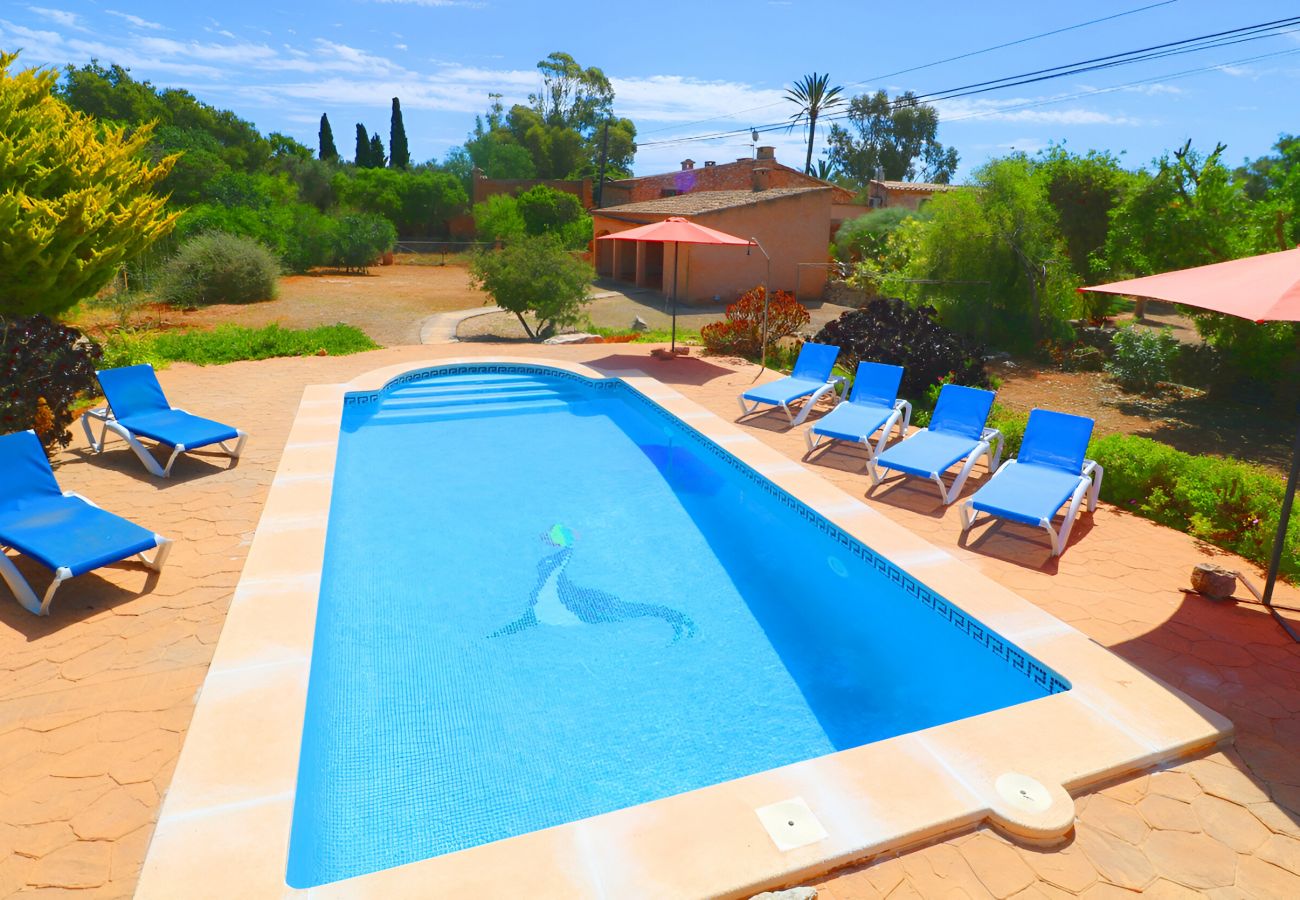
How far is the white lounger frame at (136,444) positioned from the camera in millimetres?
7391

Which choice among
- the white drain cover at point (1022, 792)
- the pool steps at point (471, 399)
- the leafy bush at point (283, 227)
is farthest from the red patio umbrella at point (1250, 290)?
the leafy bush at point (283, 227)

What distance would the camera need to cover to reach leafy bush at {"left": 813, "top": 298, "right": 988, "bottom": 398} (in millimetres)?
10898

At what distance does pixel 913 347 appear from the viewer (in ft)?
36.4

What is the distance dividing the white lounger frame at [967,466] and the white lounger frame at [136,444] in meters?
6.90

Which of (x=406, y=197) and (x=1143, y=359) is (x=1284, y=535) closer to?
(x=1143, y=359)

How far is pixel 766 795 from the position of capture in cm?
345

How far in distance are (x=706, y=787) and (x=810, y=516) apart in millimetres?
3704

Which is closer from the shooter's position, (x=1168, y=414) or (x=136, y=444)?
(x=136, y=444)

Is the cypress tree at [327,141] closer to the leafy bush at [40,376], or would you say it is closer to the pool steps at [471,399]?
the pool steps at [471,399]

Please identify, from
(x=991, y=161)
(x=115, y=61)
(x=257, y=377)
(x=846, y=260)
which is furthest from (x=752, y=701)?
(x=115, y=61)

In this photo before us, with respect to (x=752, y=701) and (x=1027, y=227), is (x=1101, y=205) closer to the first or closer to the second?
(x=1027, y=227)

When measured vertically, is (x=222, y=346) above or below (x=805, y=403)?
above

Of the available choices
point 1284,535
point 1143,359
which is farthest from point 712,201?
point 1284,535

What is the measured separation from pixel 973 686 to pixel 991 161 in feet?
52.1
